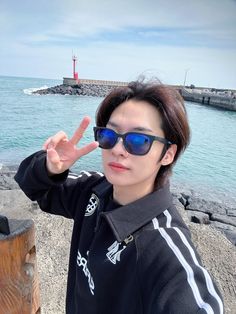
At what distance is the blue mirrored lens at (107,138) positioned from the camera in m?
1.46

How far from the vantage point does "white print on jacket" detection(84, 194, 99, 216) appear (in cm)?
164

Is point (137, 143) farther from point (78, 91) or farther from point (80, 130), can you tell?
point (78, 91)

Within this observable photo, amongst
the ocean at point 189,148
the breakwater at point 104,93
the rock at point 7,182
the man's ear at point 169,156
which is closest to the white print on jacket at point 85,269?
the man's ear at point 169,156

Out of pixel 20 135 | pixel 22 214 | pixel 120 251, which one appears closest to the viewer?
pixel 120 251

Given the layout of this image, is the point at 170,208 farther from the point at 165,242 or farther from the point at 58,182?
the point at 58,182

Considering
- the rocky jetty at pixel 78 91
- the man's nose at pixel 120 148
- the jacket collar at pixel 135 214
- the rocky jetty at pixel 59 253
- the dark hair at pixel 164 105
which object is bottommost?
the rocky jetty at pixel 78 91

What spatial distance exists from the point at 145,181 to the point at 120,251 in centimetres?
38

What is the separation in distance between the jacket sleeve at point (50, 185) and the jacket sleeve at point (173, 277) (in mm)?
684

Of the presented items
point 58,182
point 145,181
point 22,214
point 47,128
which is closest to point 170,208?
point 145,181

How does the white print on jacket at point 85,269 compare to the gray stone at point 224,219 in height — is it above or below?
above

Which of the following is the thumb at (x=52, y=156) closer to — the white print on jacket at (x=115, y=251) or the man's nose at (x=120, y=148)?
the man's nose at (x=120, y=148)

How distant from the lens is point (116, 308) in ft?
4.28

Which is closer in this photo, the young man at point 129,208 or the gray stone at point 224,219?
the young man at point 129,208

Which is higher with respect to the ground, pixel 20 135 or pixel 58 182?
pixel 58 182
